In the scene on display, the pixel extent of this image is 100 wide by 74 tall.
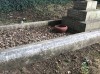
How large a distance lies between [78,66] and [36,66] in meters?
1.01

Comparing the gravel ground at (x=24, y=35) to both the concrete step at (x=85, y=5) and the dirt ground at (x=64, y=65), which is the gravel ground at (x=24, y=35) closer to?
the dirt ground at (x=64, y=65)

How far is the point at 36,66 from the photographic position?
4.23 meters

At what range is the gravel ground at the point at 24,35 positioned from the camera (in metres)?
5.15

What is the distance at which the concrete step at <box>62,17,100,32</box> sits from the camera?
243 inches

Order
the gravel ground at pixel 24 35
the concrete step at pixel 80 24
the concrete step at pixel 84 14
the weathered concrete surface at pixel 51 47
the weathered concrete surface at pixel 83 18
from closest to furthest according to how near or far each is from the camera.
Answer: the weathered concrete surface at pixel 51 47 < the gravel ground at pixel 24 35 < the concrete step at pixel 80 24 < the weathered concrete surface at pixel 83 18 < the concrete step at pixel 84 14

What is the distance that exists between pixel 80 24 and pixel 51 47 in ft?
7.09

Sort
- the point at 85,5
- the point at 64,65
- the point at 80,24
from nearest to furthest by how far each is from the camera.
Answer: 1. the point at 64,65
2. the point at 80,24
3. the point at 85,5

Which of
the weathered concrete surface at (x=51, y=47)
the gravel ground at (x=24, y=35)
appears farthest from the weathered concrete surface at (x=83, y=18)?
the gravel ground at (x=24, y=35)

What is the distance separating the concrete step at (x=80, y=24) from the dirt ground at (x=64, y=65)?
1199 mm

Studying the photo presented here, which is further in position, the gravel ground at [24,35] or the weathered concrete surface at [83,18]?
the weathered concrete surface at [83,18]

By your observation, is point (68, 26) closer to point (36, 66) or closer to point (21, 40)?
point (21, 40)

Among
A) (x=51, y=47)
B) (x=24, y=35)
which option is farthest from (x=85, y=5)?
(x=51, y=47)

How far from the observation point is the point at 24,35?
5832 millimetres

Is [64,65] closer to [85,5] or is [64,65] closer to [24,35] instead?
[24,35]
